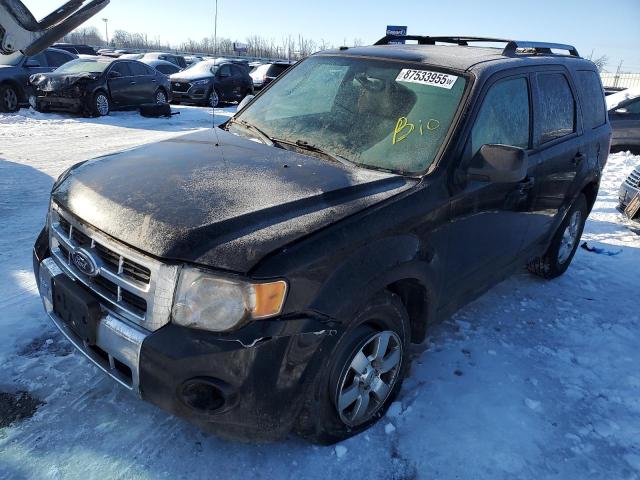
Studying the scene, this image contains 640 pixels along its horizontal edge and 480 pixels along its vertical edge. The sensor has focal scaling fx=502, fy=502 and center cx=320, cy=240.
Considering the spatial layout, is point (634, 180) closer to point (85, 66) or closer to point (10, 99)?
point (85, 66)

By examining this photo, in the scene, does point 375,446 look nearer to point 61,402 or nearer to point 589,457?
point 589,457

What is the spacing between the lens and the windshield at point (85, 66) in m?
12.8

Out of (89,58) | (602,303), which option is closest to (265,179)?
(602,303)

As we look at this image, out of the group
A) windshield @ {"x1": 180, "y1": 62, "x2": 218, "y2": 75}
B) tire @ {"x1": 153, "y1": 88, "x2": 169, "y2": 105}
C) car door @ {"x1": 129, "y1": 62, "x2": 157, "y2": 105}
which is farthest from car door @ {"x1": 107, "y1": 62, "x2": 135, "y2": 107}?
windshield @ {"x1": 180, "y1": 62, "x2": 218, "y2": 75}

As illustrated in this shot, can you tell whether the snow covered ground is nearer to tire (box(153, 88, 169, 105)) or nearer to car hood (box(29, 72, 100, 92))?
car hood (box(29, 72, 100, 92))

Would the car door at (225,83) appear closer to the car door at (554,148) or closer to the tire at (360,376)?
the car door at (554,148)

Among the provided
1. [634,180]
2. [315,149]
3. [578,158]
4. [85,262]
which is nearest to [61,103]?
[315,149]

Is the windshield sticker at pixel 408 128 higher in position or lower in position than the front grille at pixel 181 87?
higher

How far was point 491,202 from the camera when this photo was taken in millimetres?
3076

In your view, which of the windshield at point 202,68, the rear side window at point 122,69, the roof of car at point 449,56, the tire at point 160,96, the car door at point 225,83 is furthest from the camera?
the car door at point 225,83

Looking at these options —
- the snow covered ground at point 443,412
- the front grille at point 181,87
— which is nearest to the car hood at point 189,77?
the front grille at point 181,87

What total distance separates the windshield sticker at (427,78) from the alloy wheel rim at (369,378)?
1.50m

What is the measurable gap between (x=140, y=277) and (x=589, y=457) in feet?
7.81

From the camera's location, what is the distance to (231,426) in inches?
80.8
